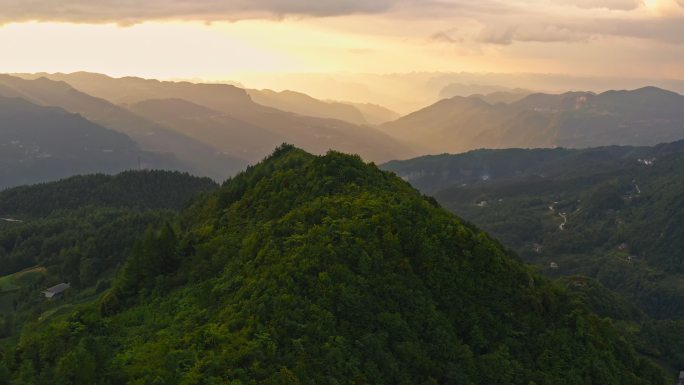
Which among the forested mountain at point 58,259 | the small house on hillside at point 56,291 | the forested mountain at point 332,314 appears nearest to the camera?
the forested mountain at point 332,314

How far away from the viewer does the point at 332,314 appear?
48.5 meters

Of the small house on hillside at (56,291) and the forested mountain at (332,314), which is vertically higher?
the forested mountain at (332,314)

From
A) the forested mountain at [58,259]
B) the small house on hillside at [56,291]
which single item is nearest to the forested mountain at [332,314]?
the forested mountain at [58,259]

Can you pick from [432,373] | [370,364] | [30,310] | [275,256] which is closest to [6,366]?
[275,256]

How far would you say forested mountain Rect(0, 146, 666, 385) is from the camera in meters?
45.0

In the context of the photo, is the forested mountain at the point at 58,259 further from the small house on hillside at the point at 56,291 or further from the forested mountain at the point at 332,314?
the forested mountain at the point at 332,314

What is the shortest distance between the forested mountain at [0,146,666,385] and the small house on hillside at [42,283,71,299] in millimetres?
77834

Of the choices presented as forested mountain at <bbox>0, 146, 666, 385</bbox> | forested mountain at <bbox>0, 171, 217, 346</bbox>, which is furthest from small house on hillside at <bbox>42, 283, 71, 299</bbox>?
forested mountain at <bbox>0, 146, 666, 385</bbox>

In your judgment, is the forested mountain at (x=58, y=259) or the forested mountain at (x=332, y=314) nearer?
the forested mountain at (x=332, y=314)

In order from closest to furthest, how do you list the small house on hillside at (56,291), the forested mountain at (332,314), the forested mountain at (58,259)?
1. the forested mountain at (332,314)
2. the forested mountain at (58,259)
3. the small house on hillside at (56,291)

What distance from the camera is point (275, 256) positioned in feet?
183

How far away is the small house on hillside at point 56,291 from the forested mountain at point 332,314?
77834mm

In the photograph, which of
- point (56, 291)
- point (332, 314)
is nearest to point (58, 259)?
point (56, 291)

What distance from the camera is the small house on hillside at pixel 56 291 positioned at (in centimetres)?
13475
